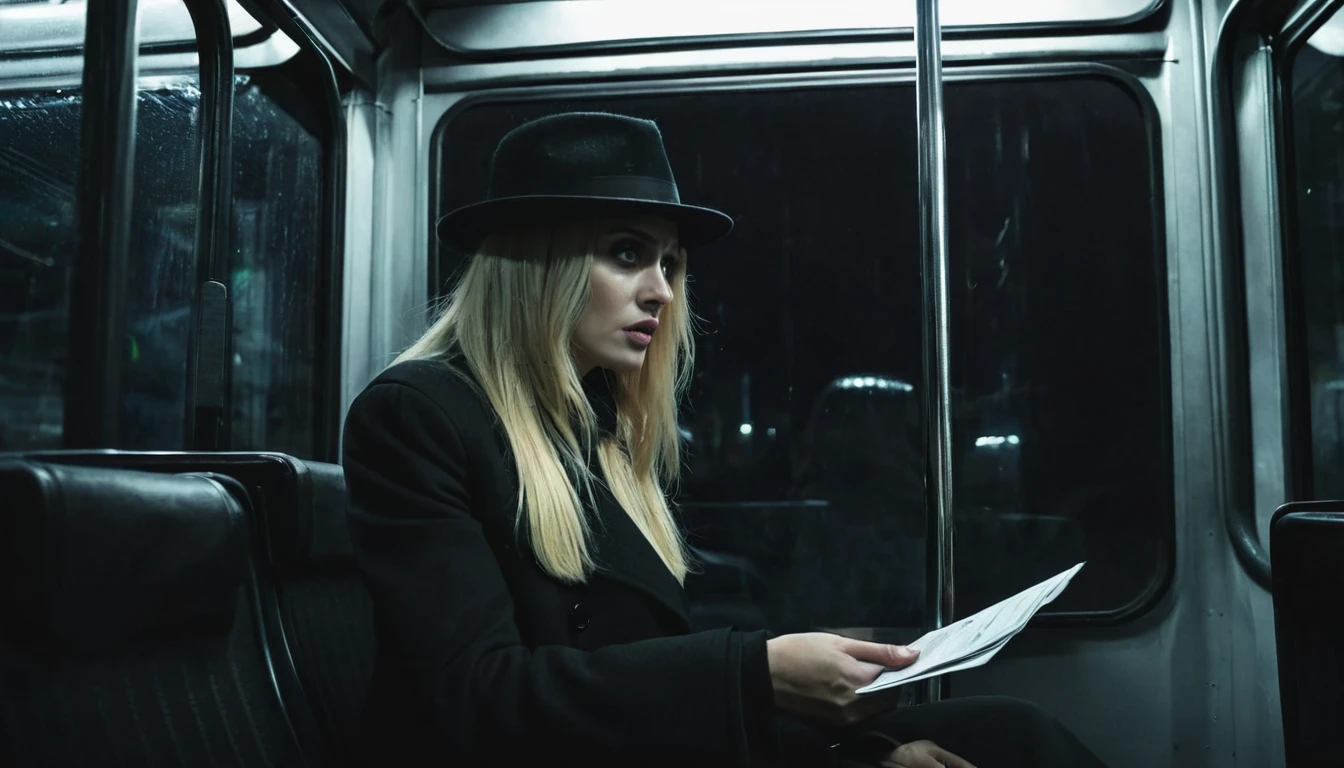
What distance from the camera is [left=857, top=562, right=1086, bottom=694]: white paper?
95 cm

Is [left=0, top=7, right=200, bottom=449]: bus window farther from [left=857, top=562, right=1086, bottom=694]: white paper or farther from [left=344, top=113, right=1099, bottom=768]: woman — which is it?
[left=857, top=562, right=1086, bottom=694]: white paper

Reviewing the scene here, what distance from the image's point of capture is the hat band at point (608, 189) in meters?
1.41

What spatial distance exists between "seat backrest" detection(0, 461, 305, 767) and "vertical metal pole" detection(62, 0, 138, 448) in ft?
0.79

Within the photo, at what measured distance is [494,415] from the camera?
1300 millimetres

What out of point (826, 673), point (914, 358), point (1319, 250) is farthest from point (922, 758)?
point (1319, 250)

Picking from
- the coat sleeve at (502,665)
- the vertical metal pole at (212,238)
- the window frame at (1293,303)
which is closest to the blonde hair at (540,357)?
the coat sleeve at (502,665)

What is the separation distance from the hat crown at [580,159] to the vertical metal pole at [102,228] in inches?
20.1

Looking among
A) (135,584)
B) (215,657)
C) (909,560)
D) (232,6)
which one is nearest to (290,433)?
(232,6)

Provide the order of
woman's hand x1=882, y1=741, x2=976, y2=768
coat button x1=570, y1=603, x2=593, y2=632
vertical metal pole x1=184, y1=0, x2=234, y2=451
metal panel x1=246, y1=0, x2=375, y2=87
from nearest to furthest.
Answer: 1. coat button x1=570, y1=603, x2=593, y2=632
2. woman's hand x1=882, y1=741, x2=976, y2=768
3. vertical metal pole x1=184, y1=0, x2=234, y2=451
4. metal panel x1=246, y1=0, x2=375, y2=87

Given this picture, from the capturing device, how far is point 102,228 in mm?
1410

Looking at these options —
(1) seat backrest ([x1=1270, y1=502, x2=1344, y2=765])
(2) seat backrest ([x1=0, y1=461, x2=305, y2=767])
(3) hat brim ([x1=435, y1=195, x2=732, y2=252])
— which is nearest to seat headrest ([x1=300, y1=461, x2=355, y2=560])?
(2) seat backrest ([x1=0, y1=461, x2=305, y2=767])

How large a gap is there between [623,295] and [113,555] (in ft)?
2.29

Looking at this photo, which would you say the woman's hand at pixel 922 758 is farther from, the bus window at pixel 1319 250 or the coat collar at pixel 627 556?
the bus window at pixel 1319 250

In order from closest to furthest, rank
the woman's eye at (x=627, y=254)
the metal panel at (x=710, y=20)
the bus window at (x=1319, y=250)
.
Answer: the woman's eye at (x=627, y=254) < the bus window at (x=1319, y=250) < the metal panel at (x=710, y=20)
